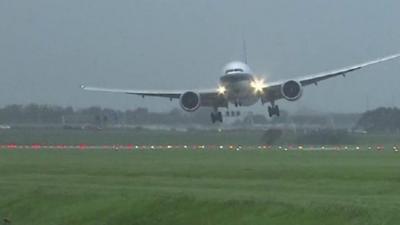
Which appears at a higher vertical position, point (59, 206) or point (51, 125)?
point (51, 125)

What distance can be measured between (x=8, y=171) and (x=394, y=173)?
18.4 meters

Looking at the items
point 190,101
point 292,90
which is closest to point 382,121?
point 292,90

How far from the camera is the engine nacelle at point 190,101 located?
8238cm

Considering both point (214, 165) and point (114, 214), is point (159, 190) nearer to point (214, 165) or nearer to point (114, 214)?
point (114, 214)

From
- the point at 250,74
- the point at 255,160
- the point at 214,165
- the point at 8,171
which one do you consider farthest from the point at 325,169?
the point at 250,74

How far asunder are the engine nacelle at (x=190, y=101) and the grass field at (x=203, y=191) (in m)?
26.5

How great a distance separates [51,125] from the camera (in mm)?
108188

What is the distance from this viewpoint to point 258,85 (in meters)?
81.1

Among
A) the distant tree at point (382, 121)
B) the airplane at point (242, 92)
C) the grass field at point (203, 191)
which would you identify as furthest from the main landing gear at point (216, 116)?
the grass field at point (203, 191)

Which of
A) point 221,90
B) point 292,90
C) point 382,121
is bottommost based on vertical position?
point 382,121

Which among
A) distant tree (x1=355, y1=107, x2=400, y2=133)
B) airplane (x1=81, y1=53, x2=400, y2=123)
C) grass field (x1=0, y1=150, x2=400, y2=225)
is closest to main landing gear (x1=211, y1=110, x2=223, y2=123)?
airplane (x1=81, y1=53, x2=400, y2=123)

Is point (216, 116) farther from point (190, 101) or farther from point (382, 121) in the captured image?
point (382, 121)

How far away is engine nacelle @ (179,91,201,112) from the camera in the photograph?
270 feet

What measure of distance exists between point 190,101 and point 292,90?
26.1 feet
